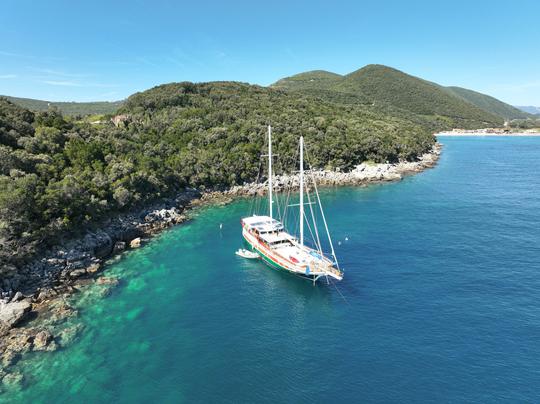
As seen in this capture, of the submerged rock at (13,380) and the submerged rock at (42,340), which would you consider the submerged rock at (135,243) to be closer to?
the submerged rock at (42,340)

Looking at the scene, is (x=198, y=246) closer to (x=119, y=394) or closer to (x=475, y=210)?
(x=119, y=394)

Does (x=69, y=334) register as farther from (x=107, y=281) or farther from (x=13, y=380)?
(x=107, y=281)

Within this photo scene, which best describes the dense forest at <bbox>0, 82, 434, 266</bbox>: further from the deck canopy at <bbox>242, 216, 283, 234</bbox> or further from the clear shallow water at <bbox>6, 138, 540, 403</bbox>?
the deck canopy at <bbox>242, 216, 283, 234</bbox>

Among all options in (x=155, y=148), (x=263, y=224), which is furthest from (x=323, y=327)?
(x=155, y=148)

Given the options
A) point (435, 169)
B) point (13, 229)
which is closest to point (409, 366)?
point (13, 229)

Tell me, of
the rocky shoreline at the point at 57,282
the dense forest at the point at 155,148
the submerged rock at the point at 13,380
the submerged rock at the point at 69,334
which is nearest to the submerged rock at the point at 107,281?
the rocky shoreline at the point at 57,282

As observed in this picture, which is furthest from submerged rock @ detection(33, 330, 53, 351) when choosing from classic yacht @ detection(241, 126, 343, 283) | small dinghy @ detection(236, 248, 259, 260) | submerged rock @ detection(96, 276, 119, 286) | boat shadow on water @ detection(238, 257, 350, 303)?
classic yacht @ detection(241, 126, 343, 283)
